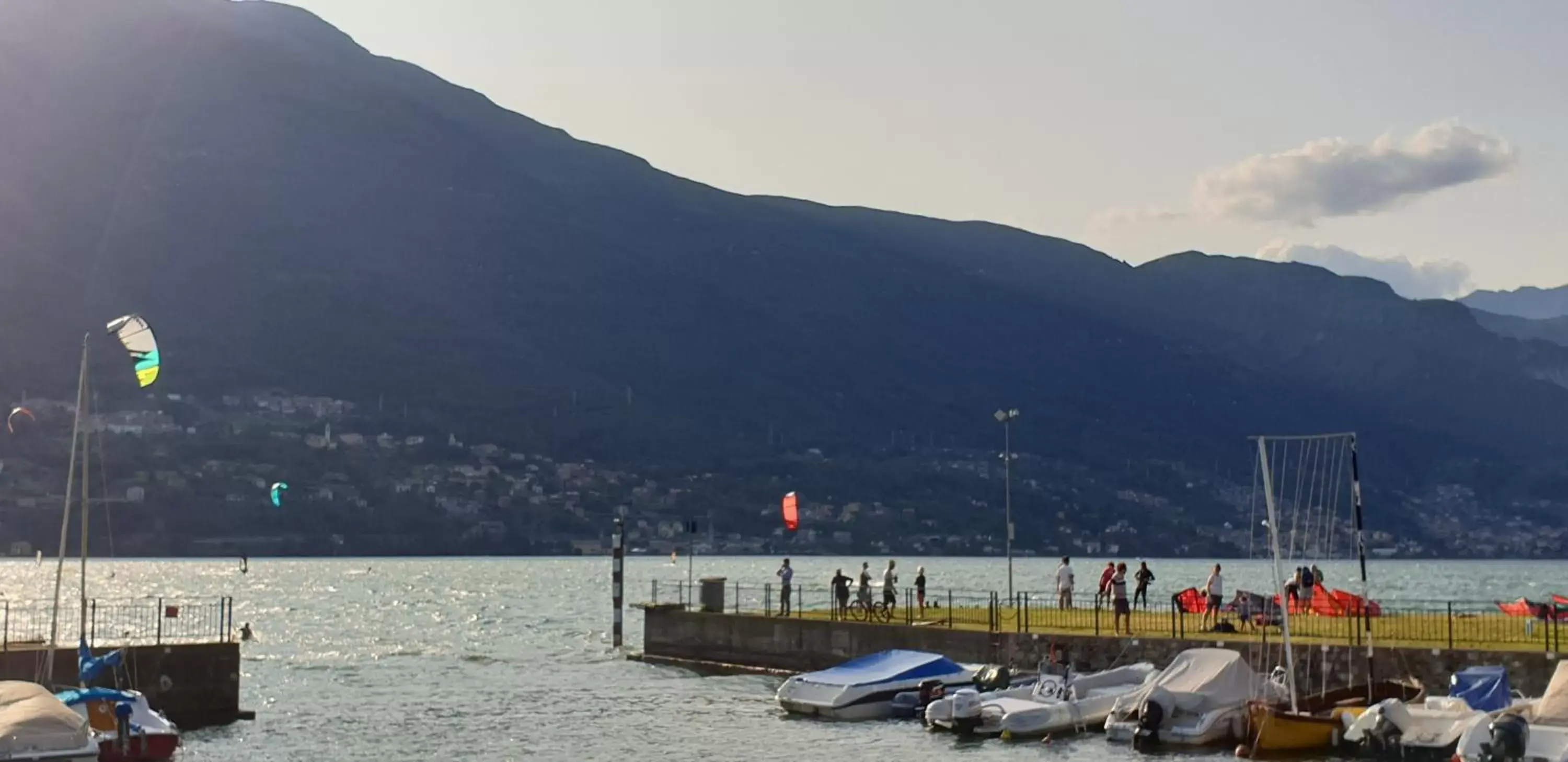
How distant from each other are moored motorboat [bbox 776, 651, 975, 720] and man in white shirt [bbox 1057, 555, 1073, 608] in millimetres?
9725

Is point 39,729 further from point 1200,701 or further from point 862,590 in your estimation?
point 862,590

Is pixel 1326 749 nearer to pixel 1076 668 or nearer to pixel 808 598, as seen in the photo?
pixel 1076 668

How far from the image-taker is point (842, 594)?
61.7 m

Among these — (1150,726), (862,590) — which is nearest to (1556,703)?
(1150,726)

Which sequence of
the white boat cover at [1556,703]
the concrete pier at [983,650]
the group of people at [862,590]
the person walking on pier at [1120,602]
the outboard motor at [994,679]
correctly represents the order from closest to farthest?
the white boat cover at [1556,703], the concrete pier at [983,650], the outboard motor at [994,679], the person walking on pier at [1120,602], the group of people at [862,590]

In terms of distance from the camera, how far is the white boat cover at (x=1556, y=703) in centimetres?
3509

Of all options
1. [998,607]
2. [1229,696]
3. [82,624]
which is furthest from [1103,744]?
[82,624]

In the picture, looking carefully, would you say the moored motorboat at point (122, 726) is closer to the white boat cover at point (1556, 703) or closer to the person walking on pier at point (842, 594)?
the person walking on pier at point (842, 594)

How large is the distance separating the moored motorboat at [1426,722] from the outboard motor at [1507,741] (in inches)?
58.7

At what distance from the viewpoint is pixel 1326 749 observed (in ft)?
127

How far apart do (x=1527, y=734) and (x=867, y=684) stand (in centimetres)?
1809

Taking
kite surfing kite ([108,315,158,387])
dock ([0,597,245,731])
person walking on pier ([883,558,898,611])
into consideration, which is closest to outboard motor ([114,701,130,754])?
dock ([0,597,245,731])

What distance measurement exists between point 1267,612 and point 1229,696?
32.9ft

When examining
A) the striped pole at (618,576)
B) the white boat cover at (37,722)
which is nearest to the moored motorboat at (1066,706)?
the white boat cover at (37,722)
